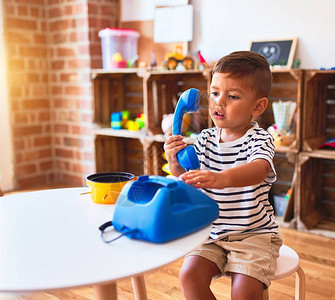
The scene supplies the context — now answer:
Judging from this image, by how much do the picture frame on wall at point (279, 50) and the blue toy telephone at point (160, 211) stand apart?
1.87 meters

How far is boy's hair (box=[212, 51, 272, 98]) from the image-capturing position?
1.19 m

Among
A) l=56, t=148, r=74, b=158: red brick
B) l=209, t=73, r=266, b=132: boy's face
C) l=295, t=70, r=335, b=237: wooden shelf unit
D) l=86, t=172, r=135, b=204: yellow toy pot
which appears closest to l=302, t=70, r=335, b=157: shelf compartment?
l=295, t=70, r=335, b=237: wooden shelf unit

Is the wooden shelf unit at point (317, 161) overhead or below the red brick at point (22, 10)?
below

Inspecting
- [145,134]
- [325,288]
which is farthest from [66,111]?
[325,288]

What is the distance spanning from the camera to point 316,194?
274 cm

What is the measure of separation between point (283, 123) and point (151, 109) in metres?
0.93

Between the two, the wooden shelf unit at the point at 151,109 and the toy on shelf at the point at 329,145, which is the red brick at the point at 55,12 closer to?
the wooden shelf unit at the point at 151,109

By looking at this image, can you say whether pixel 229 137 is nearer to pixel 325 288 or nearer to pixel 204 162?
pixel 204 162

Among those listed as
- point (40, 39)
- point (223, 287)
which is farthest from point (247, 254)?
point (40, 39)

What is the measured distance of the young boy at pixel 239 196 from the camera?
1.14 meters

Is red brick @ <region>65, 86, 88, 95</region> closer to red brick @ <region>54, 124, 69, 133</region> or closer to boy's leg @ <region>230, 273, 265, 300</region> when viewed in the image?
red brick @ <region>54, 124, 69, 133</region>

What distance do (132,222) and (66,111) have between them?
292 cm

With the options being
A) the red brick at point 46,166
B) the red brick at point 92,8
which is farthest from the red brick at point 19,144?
the red brick at point 92,8

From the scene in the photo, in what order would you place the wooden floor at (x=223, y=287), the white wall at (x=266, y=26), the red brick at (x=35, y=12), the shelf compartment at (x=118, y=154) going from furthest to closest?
the red brick at (x=35, y=12) → the shelf compartment at (x=118, y=154) → the white wall at (x=266, y=26) → the wooden floor at (x=223, y=287)
